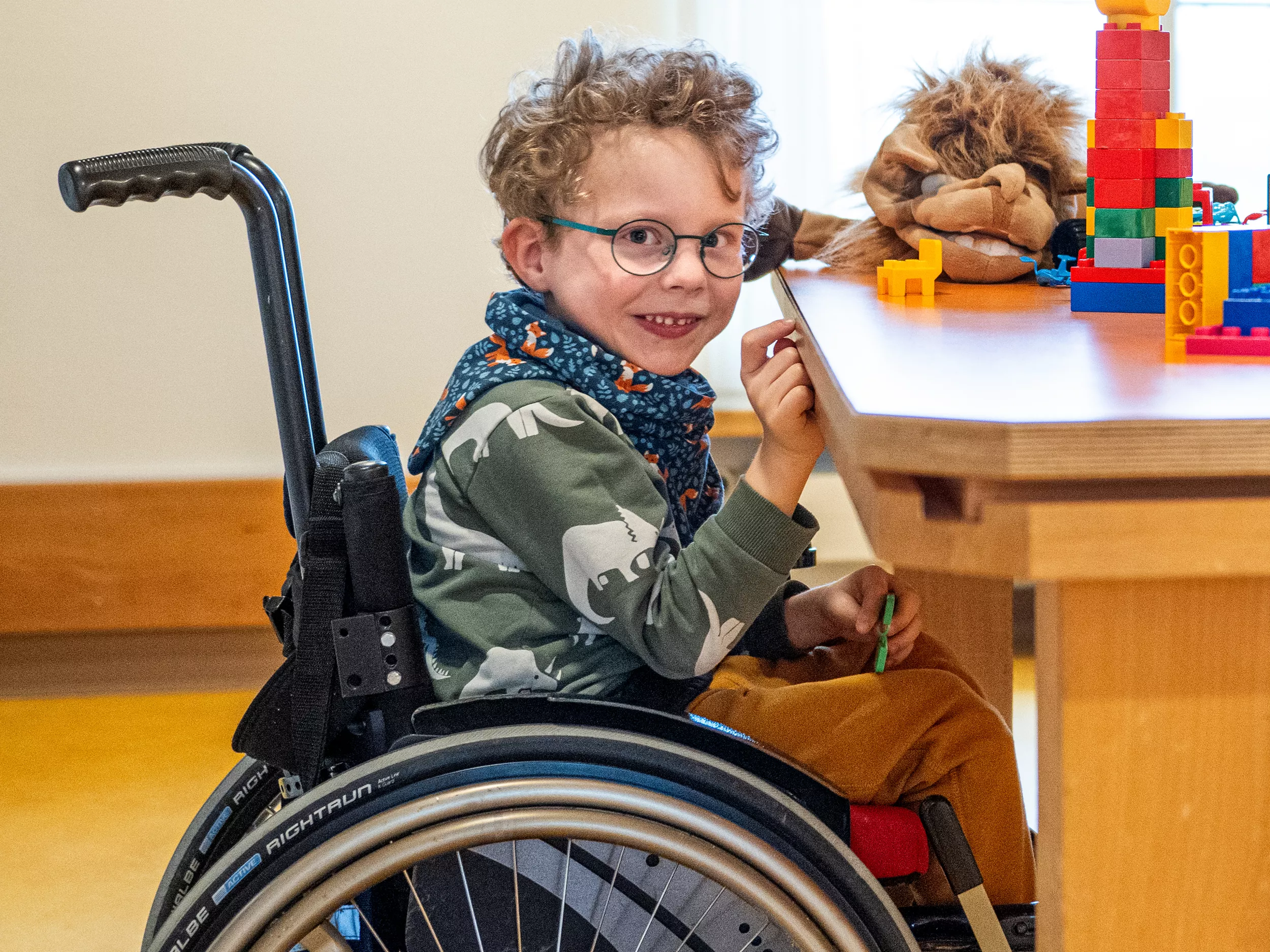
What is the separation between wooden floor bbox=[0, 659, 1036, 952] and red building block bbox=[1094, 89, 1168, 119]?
71cm

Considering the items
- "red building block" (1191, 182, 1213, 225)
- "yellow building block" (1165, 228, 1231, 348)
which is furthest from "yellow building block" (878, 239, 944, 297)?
"yellow building block" (1165, 228, 1231, 348)

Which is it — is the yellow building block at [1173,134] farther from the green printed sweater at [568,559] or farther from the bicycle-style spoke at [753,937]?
the bicycle-style spoke at [753,937]

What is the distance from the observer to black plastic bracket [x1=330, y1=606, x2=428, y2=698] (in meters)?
0.80

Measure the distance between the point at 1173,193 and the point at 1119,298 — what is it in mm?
95

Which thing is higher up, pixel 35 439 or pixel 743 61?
pixel 743 61

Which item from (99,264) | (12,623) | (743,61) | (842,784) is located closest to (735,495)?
(842,784)

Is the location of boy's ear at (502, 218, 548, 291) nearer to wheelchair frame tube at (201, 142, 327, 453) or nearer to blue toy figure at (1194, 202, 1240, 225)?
wheelchair frame tube at (201, 142, 327, 453)

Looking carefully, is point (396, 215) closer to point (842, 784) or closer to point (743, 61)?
point (743, 61)

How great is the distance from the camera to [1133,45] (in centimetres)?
96

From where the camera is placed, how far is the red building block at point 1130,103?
0.96m

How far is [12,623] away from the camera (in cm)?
229

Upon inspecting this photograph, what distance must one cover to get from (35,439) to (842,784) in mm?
1900

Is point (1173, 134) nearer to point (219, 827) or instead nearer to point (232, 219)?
point (219, 827)

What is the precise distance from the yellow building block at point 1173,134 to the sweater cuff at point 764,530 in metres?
0.44
